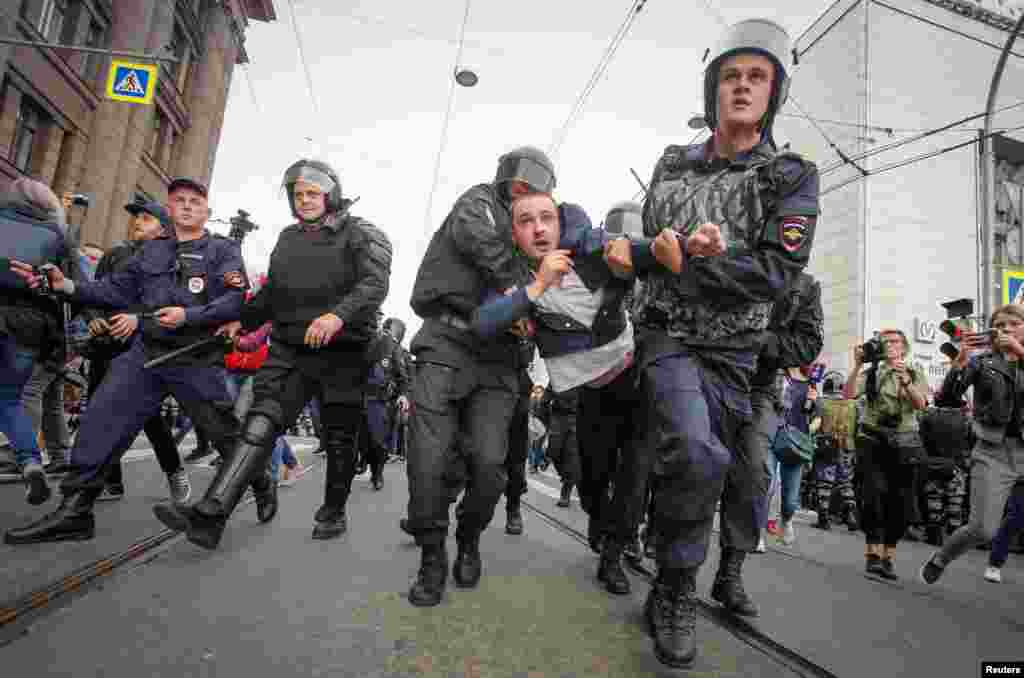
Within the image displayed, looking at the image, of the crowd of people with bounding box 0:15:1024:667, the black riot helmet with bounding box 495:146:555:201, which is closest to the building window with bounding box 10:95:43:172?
the crowd of people with bounding box 0:15:1024:667

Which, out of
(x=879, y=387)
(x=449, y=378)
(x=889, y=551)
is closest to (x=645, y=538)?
(x=889, y=551)

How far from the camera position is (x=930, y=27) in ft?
62.4

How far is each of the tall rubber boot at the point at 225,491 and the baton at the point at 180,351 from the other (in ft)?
1.58

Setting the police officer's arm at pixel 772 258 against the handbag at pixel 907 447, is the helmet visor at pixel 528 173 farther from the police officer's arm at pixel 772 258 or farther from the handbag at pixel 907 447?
the handbag at pixel 907 447

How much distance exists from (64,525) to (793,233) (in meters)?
3.22

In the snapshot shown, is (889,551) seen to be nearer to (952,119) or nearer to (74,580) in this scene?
(74,580)

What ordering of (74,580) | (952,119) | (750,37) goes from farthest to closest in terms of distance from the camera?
(952,119), (750,37), (74,580)

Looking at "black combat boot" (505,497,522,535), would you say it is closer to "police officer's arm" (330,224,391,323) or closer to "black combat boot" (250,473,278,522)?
"black combat boot" (250,473,278,522)

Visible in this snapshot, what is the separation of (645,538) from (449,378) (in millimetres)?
2437

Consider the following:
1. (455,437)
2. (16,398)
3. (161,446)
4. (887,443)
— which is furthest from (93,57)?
(887,443)

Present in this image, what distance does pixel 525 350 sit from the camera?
2986 millimetres

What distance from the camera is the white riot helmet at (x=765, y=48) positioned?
225cm

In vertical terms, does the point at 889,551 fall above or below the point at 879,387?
below

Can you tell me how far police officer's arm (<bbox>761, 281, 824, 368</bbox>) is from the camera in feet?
11.1
